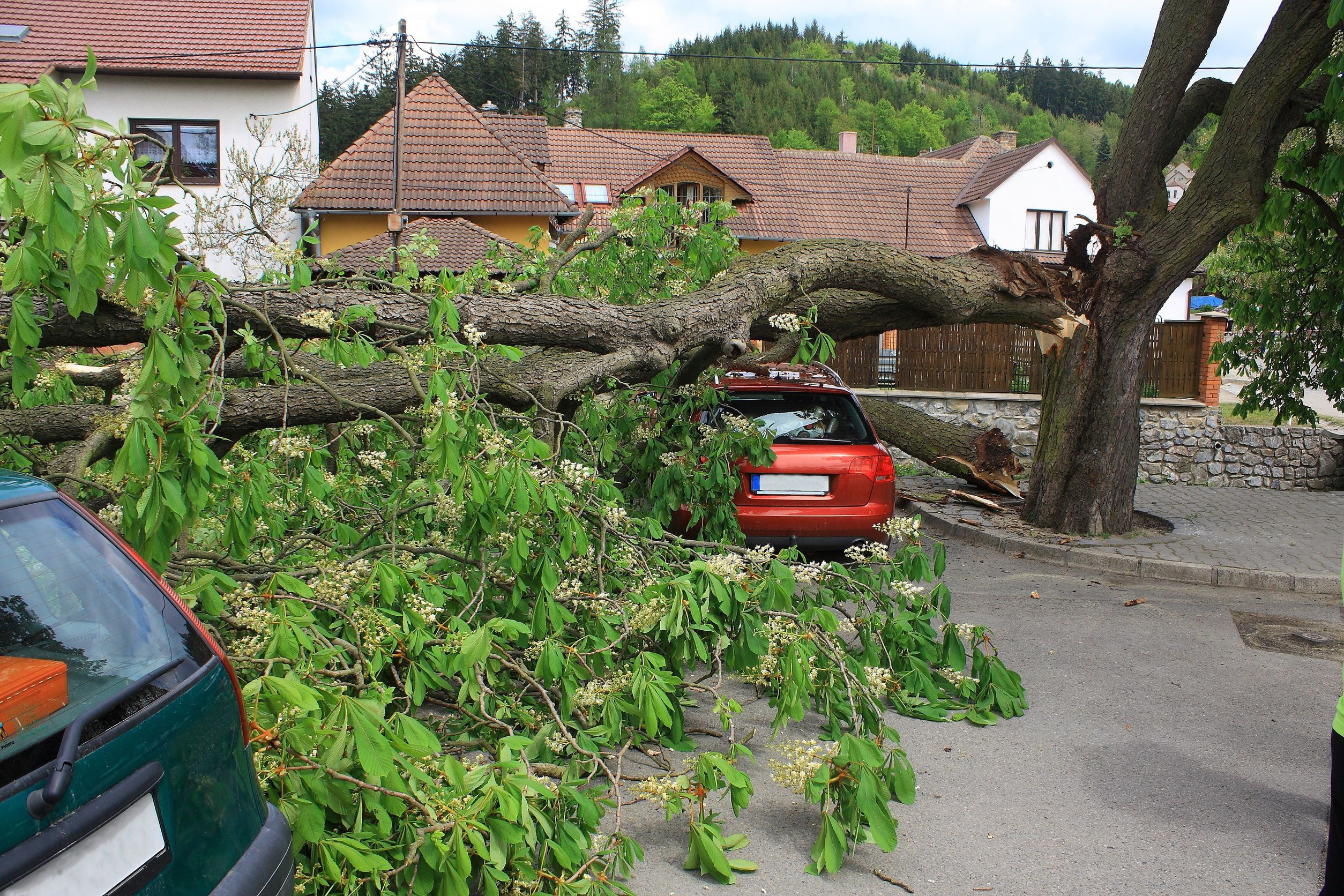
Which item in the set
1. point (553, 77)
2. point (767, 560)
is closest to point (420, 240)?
point (767, 560)

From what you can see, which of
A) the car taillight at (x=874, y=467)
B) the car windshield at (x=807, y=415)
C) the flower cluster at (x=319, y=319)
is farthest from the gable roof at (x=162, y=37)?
the flower cluster at (x=319, y=319)

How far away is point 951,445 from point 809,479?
4.69 meters

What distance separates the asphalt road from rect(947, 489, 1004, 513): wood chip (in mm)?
4572

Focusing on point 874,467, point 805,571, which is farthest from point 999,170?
point 805,571

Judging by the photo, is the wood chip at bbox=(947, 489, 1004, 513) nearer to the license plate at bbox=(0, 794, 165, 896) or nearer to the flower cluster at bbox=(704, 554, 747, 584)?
the flower cluster at bbox=(704, 554, 747, 584)

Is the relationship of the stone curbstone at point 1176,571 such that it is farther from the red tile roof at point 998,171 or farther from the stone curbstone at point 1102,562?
the red tile roof at point 998,171

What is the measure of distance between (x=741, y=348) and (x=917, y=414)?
7369mm

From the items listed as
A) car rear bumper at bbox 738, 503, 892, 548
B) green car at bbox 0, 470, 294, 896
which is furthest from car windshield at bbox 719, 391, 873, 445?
green car at bbox 0, 470, 294, 896

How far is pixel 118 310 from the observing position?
12.5 ft

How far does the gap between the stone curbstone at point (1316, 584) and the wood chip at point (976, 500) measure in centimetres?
340

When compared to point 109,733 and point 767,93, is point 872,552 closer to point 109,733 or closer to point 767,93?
point 109,733

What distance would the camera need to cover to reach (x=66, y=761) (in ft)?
5.78

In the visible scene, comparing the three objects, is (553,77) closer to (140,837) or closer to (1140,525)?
(1140,525)

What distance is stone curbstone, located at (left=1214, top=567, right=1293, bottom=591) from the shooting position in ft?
26.5
